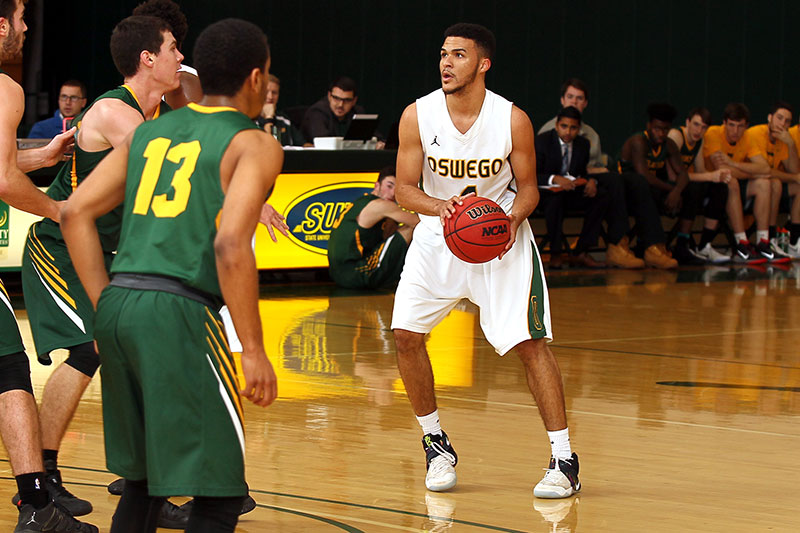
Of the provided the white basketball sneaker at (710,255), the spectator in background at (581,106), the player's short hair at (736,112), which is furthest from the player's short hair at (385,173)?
the player's short hair at (736,112)

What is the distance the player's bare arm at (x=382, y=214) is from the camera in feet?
35.5

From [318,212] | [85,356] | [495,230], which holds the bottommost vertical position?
[318,212]

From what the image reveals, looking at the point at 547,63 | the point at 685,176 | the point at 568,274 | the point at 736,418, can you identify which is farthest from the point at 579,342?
the point at 547,63

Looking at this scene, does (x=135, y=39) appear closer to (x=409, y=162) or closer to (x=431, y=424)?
(x=409, y=162)

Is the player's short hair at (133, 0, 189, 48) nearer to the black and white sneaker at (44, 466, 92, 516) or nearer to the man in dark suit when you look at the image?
the black and white sneaker at (44, 466, 92, 516)


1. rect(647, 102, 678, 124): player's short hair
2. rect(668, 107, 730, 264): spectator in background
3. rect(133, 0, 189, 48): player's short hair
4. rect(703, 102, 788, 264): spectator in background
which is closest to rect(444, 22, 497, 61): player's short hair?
rect(133, 0, 189, 48): player's short hair

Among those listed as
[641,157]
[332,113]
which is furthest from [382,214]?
[641,157]

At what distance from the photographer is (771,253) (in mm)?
14828

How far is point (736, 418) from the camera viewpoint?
6359 mm

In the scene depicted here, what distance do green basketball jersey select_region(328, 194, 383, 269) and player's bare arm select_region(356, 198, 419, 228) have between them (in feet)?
0.38

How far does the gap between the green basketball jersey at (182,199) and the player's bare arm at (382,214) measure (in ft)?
25.1

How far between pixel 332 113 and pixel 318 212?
5.68ft

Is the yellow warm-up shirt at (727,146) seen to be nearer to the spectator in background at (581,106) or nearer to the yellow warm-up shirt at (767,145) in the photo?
the yellow warm-up shirt at (767,145)

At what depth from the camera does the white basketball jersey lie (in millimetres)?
5195
